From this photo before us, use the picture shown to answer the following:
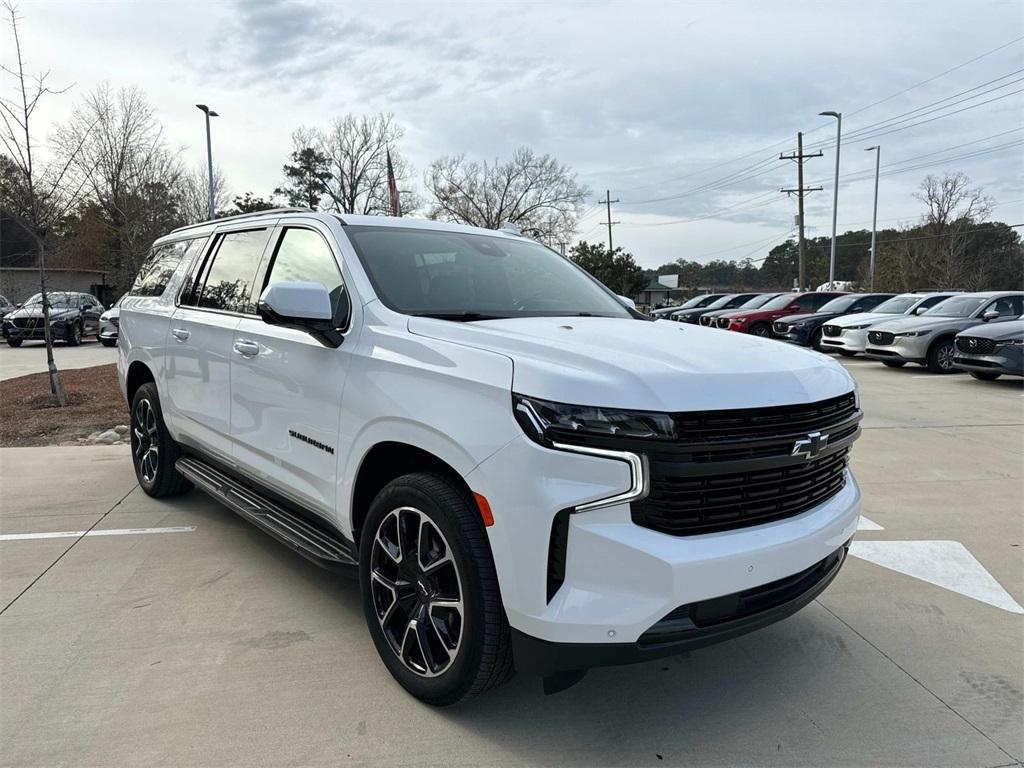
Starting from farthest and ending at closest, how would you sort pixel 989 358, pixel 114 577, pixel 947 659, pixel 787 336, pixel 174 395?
pixel 787 336 < pixel 989 358 < pixel 174 395 < pixel 114 577 < pixel 947 659

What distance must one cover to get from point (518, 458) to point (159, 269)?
4.31 meters

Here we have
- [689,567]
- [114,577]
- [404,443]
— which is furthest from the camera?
[114,577]

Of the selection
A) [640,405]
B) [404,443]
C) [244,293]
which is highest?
[244,293]

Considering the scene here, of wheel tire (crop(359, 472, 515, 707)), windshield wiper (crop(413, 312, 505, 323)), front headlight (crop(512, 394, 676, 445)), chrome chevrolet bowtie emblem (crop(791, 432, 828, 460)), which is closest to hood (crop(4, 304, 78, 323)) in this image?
windshield wiper (crop(413, 312, 505, 323))

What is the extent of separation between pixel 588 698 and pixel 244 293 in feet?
9.16

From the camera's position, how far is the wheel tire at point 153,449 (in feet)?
16.6

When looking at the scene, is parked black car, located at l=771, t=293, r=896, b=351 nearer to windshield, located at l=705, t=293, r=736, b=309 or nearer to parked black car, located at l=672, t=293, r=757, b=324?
parked black car, located at l=672, t=293, r=757, b=324

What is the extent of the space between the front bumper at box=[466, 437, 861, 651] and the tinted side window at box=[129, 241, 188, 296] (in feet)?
12.6

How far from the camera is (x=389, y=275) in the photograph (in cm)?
331

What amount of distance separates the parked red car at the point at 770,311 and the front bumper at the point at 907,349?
5328 millimetres

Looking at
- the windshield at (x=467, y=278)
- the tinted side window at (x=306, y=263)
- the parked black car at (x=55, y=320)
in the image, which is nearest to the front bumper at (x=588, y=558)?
the windshield at (x=467, y=278)

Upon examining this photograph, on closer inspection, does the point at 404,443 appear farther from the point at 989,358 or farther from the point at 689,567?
the point at 989,358

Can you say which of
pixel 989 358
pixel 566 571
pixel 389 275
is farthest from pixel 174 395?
pixel 989 358

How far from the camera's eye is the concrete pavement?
15.2 m
